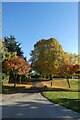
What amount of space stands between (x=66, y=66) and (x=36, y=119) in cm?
3254

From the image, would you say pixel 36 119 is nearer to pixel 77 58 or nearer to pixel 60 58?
pixel 60 58

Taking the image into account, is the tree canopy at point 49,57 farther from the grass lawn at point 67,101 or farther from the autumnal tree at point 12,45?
the grass lawn at point 67,101

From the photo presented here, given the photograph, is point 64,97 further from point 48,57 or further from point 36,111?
point 48,57

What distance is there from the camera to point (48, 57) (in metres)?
47.8

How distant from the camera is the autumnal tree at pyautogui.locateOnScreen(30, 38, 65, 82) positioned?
155 feet

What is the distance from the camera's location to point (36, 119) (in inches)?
484

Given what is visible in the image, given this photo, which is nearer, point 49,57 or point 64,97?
point 64,97

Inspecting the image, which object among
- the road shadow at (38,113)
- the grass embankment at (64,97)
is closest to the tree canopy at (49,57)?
the grass embankment at (64,97)

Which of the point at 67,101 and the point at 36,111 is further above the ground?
the point at 67,101

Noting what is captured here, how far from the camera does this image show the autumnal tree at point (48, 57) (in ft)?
Answer: 155

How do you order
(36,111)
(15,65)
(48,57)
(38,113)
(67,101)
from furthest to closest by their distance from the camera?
(48,57)
(15,65)
(67,101)
(36,111)
(38,113)

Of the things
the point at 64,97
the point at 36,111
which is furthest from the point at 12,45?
the point at 36,111

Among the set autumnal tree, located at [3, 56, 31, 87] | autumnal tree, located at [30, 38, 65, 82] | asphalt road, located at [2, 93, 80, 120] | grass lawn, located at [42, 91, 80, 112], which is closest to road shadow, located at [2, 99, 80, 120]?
asphalt road, located at [2, 93, 80, 120]

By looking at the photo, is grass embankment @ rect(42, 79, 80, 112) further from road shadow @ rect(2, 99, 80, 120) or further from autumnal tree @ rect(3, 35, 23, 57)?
autumnal tree @ rect(3, 35, 23, 57)
